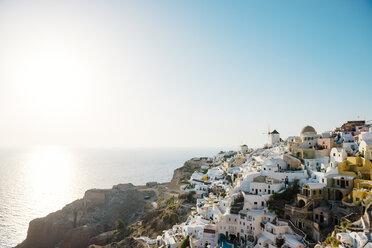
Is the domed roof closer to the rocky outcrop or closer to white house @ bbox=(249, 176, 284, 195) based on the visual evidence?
white house @ bbox=(249, 176, 284, 195)

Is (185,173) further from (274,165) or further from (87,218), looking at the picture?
(274,165)

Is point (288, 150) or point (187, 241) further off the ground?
point (288, 150)

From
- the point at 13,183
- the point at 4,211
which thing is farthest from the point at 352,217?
the point at 13,183

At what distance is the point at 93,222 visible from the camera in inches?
2060

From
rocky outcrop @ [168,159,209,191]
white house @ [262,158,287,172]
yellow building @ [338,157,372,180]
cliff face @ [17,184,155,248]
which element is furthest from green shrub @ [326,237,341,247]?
rocky outcrop @ [168,159,209,191]

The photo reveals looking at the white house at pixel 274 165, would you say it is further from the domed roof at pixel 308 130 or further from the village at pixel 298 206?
the domed roof at pixel 308 130

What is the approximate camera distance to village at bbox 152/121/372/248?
74.0 feet

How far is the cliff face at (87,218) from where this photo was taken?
1850 inches

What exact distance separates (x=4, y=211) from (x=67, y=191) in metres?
27.2

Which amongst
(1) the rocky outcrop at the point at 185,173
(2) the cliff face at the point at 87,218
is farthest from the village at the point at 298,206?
(1) the rocky outcrop at the point at 185,173

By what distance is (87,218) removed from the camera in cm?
5291

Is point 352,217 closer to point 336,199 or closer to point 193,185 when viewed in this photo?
point 336,199

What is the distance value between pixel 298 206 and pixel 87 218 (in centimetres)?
4541

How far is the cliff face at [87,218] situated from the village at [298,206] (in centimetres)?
2130
